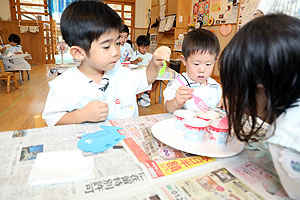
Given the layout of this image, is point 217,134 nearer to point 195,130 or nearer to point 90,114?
point 195,130

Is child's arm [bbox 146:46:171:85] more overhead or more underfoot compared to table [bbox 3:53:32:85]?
more overhead

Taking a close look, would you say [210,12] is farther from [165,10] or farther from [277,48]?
[277,48]

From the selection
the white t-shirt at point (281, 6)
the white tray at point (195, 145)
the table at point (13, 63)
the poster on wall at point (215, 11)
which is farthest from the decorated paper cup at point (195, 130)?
the table at point (13, 63)

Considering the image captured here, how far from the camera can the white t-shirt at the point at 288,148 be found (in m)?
0.38

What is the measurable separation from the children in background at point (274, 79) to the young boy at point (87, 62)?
526 millimetres

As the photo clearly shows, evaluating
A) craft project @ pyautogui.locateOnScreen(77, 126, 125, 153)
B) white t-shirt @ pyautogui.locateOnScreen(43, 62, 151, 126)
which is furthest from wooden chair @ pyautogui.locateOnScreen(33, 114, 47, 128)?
craft project @ pyautogui.locateOnScreen(77, 126, 125, 153)

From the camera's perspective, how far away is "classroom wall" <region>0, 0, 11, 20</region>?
6879 mm

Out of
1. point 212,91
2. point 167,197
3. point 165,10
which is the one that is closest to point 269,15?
point 167,197

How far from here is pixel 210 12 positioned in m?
A: 4.21

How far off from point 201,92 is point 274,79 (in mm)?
755

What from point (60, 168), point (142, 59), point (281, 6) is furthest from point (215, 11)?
point (60, 168)

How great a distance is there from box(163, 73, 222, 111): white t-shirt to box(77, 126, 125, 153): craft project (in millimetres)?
467

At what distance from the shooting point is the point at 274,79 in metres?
0.38

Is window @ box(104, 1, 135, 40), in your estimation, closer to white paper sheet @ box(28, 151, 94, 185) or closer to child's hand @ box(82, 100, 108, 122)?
child's hand @ box(82, 100, 108, 122)
